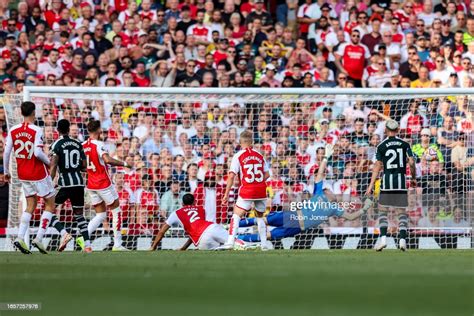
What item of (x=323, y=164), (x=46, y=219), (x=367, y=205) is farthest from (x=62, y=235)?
(x=367, y=205)

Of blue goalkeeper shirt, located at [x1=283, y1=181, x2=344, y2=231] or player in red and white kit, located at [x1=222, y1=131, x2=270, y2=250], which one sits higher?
player in red and white kit, located at [x1=222, y1=131, x2=270, y2=250]

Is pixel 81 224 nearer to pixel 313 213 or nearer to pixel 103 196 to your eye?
pixel 103 196

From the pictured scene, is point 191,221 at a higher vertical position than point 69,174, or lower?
lower

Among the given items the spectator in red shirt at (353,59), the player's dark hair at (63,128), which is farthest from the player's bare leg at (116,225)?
the spectator in red shirt at (353,59)

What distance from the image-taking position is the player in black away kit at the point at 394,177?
15.3 meters

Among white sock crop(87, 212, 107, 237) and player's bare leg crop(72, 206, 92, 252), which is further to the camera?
white sock crop(87, 212, 107, 237)

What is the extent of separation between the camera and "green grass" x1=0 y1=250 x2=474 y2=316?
855 cm

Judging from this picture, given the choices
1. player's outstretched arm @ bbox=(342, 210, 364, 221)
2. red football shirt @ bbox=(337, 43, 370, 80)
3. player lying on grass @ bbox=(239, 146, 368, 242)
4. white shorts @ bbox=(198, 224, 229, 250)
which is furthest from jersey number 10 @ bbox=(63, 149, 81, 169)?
red football shirt @ bbox=(337, 43, 370, 80)

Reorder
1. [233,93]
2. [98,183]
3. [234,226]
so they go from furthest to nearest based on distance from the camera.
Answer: [233,93]
[98,183]
[234,226]

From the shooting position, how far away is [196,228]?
1600 centimetres

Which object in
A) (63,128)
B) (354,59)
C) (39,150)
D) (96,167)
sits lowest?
(96,167)

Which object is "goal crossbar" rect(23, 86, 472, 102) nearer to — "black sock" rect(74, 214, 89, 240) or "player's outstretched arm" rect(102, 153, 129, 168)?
"player's outstretched arm" rect(102, 153, 129, 168)

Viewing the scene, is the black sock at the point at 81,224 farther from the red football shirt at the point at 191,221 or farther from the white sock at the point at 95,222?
the red football shirt at the point at 191,221

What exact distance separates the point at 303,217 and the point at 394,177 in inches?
78.5
